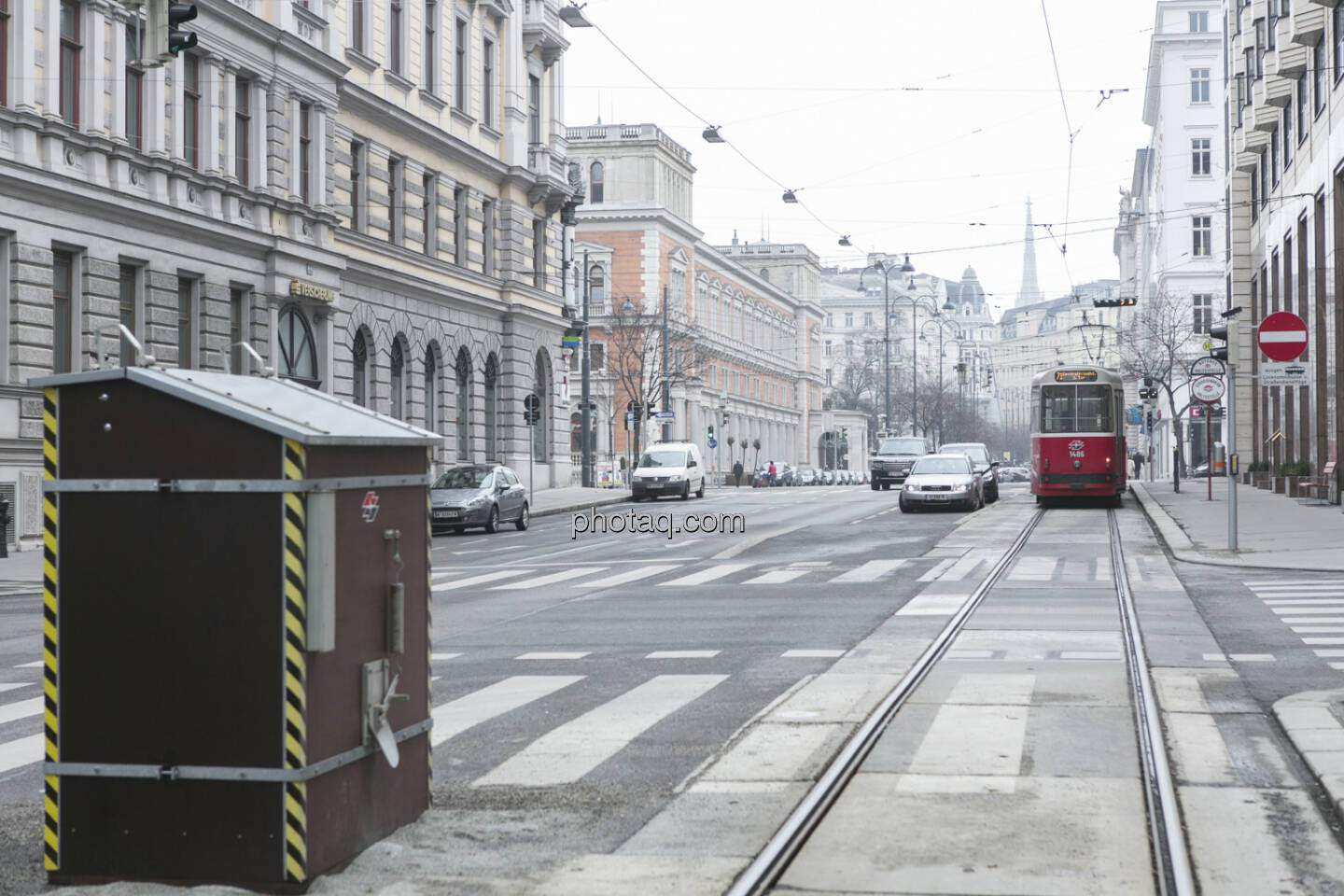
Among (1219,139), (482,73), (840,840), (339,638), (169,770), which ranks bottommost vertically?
(840,840)

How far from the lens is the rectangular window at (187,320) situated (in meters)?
32.2

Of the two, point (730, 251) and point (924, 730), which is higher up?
point (730, 251)

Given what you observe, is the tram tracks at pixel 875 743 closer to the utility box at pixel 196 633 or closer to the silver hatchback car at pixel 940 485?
the utility box at pixel 196 633

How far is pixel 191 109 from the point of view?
106ft

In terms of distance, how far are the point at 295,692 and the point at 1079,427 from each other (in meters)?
33.1

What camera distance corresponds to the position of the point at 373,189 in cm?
4109

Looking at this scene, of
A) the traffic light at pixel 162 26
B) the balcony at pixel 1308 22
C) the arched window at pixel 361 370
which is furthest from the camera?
the arched window at pixel 361 370

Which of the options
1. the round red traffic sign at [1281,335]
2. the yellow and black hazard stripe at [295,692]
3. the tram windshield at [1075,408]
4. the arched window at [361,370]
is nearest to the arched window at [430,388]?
the arched window at [361,370]

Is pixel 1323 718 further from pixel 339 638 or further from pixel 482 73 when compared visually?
pixel 482 73

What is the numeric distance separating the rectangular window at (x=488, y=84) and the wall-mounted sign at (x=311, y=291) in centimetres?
1313

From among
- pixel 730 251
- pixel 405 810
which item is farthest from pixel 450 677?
pixel 730 251

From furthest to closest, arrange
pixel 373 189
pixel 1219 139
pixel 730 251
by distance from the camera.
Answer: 1. pixel 730 251
2. pixel 1219 139
3. pixel 373 189

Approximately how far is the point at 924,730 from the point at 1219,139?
82295mm

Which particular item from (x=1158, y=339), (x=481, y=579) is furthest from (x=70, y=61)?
(x=1158, y=339)
